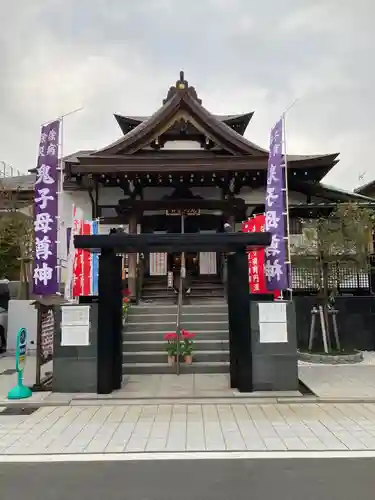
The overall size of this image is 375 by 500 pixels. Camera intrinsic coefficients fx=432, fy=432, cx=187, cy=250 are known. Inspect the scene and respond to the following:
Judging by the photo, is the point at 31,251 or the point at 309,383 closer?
the point at 309,383

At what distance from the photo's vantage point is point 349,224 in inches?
454

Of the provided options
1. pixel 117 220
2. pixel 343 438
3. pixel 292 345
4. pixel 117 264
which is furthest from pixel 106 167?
pixel 343 438

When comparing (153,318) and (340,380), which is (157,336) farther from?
(340,380)

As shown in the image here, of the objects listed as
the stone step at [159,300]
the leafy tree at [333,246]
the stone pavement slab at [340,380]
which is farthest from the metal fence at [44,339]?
the leafy tree at [333,246]

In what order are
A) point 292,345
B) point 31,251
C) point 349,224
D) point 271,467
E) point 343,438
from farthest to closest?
point 31,251 → point 349,224 → point 292,345 → point 343,438 → point 271,467

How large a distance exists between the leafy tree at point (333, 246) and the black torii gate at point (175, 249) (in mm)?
3973

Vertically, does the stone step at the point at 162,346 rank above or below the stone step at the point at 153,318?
below

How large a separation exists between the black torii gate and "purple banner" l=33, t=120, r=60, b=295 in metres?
1.40

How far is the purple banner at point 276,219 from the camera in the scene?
30.1 ft

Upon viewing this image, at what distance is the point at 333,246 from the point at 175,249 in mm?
5195

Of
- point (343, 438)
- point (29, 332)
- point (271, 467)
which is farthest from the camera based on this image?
point (29, 332)

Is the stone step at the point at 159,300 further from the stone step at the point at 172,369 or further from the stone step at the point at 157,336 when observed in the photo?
the stone step at the point at 172,369

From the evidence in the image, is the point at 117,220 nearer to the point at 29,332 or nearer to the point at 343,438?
the point at 29,332

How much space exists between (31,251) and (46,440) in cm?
998
